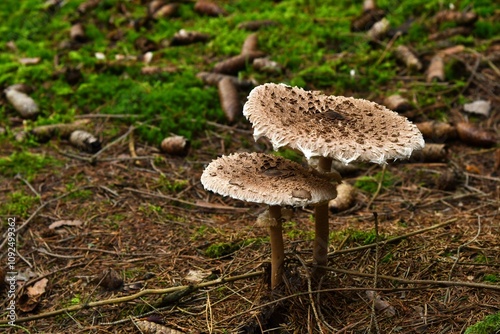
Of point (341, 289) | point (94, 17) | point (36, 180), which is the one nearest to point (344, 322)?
point (341, 289)

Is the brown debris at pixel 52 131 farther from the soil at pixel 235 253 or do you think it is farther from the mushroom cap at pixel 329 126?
the mushroom cap at pixel 329 126

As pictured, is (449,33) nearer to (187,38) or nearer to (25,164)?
(187,38)

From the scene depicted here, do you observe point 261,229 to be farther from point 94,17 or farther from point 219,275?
point 94,17

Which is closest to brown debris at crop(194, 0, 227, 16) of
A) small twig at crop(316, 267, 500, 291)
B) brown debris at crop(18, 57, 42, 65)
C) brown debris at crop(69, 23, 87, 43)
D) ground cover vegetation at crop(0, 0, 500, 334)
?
ground cover vegetation at crop(0, 0, 500, 334)

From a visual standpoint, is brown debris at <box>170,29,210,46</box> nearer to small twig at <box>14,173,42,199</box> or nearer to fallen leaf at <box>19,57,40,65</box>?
fallen leaf at <box>19,57,40,65</box>

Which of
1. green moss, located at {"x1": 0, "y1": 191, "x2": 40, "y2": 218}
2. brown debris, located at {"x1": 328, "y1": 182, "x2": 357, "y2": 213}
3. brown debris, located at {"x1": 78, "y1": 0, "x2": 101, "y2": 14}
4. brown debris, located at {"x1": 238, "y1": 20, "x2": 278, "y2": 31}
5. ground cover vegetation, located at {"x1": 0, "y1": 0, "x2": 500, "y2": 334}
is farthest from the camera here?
brown debris, located at {"x1": 78, "y1": 0, "x2": 101, "y2": 14}

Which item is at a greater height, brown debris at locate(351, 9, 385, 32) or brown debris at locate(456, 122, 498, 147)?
brown debris at locate(351, 9, 385, 32)
